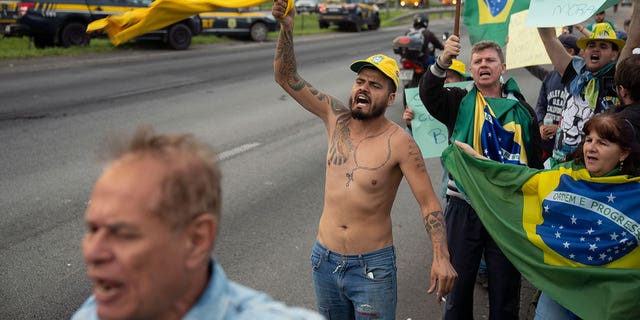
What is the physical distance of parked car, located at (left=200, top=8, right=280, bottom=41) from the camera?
24.3 m

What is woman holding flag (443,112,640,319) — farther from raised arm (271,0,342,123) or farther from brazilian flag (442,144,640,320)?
raised arm (271,0,342,123)

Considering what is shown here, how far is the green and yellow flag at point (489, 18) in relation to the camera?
18.1ft

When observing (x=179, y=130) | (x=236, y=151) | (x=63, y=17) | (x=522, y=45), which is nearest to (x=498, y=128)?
(x=522, y=45)

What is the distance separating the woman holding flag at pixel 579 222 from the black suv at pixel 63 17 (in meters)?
17.0

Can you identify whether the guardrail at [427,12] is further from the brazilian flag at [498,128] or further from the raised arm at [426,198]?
the raised arm at [426,198]

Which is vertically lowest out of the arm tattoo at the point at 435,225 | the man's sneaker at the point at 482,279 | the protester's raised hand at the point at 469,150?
the man's sneaker at the point at 482,279

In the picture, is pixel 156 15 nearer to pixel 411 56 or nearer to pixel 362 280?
pixel 362 280

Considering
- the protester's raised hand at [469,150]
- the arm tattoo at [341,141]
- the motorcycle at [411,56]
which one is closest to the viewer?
the arm tattoo at [341,141]

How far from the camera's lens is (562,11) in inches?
177

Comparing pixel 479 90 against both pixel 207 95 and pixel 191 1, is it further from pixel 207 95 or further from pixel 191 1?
pixel 207 95

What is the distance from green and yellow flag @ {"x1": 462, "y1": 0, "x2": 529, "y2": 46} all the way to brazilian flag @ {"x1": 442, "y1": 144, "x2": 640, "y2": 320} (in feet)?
5.33

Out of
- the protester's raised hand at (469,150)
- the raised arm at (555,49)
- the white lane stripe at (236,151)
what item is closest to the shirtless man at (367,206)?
the protester's raised hand at (469,150)

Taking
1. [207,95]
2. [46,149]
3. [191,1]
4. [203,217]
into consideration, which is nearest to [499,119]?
[191,1]

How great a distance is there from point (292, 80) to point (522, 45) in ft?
11.8
